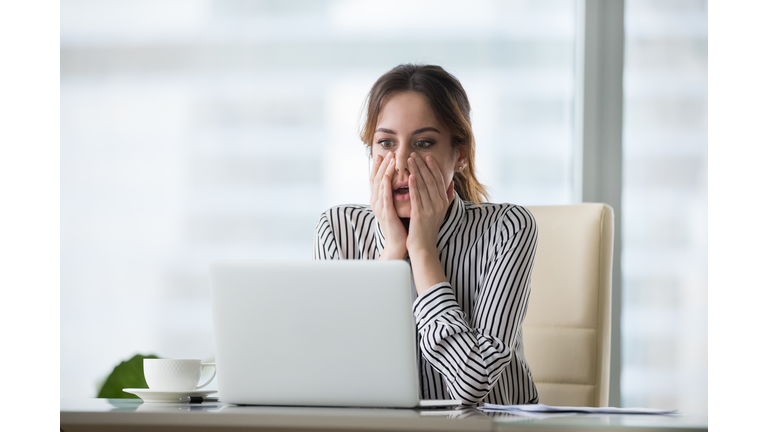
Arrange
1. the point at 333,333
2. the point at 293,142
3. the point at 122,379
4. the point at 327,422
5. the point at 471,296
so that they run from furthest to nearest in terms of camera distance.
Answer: the point at 293,142, the point at 122,379, the point at 471,296, the point at 333,333, the point at 327,422

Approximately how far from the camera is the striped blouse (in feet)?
3.77

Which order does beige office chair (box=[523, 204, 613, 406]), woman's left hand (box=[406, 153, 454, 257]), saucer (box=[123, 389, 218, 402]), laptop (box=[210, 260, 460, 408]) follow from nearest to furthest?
laptop (box=[210, 260, 460, 408]), saucer (box=[123, 389, 218, 402]), woman's left hand (box=[406, 153, 454, 257]), beige office chair (box=[523, 204, 613, 406])

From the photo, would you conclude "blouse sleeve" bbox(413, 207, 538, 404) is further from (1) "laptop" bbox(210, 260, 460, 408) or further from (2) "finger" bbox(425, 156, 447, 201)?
(1) "laptop" bbox(210, 260, 460, 408)

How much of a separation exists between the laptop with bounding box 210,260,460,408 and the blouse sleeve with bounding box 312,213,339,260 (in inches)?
25.9

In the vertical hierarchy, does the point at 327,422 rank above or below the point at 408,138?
below

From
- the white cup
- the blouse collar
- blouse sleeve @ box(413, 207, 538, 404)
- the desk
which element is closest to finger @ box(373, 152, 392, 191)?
the blouse collar

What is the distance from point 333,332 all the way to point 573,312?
861mm

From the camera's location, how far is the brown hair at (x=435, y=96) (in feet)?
4.71

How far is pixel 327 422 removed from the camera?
67 centimetres

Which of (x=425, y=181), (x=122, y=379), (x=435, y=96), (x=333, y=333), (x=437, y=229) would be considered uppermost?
(x=435, y=96)

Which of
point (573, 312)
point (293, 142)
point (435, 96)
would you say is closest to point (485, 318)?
point (573, 312)

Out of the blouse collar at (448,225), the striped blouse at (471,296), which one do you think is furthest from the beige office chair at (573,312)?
the blouse collar at (448,225)

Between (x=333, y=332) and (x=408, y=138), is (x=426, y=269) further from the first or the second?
(x=333, y=332)
